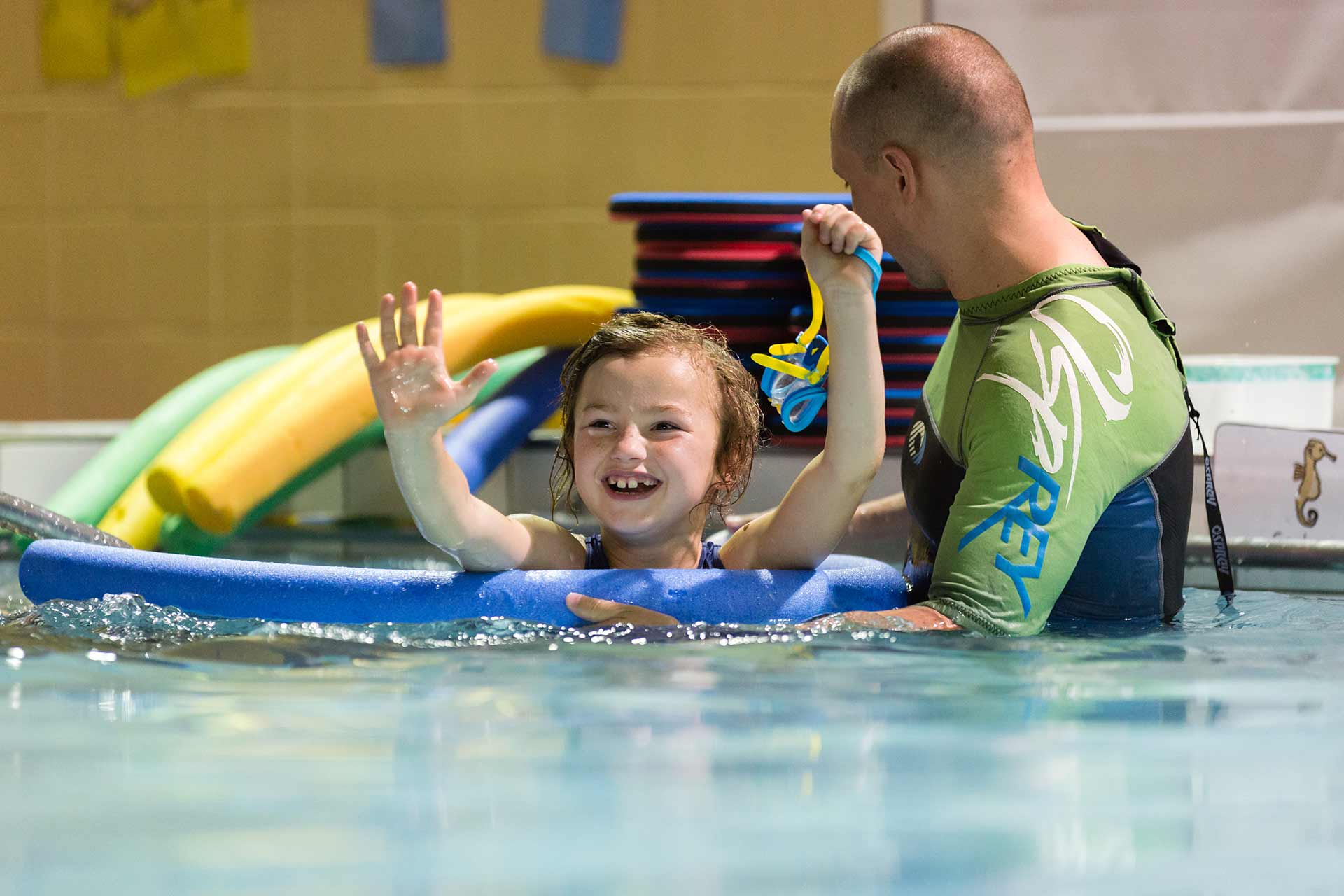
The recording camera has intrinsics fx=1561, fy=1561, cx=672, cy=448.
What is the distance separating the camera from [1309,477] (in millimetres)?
3535

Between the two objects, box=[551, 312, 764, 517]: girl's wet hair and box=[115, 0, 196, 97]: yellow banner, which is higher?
box=[115, 0, 196, 97]: yellow banner

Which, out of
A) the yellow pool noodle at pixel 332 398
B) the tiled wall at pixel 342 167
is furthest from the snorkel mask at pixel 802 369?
the tiled wall at pixel 342 167

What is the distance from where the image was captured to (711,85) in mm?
5961

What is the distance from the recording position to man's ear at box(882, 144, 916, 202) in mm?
2678

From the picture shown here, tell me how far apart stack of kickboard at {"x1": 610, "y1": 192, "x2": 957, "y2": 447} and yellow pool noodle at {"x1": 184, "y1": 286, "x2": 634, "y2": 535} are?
38cm

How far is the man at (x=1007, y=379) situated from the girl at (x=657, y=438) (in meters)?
0.21

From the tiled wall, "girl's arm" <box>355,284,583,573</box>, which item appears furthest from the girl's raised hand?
the tiled wall

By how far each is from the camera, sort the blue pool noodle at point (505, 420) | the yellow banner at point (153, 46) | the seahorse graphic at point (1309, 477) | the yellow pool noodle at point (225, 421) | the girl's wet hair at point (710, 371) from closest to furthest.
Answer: the girl's wet hair at point (710, 371)
the seahorse graphic at point (1309, 477)
the yellow pool noodle at point (225, 421)
the blue pool noodle at point (505, 420)
the yellow banner at point (153, 46)

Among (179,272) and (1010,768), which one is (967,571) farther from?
(179,272)

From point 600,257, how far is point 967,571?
12.9 ft

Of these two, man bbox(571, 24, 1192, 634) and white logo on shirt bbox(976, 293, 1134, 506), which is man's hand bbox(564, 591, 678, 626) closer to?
man bbox(571, 24, 1192, 634)

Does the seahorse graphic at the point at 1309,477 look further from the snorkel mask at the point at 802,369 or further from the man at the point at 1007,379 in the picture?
the snorkel mask at the point at 802,369

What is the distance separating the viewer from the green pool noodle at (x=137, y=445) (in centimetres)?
427

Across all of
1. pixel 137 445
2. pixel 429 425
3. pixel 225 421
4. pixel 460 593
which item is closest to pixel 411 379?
pixel 429 425
